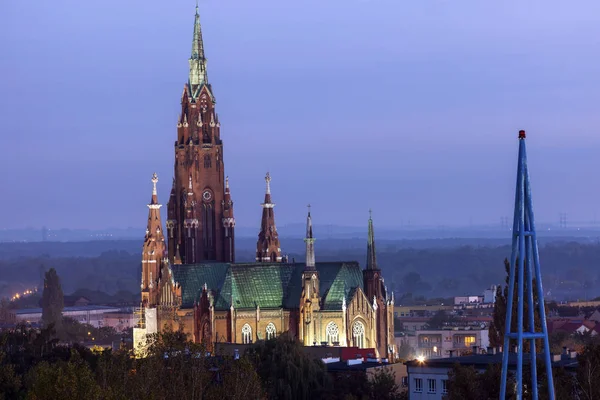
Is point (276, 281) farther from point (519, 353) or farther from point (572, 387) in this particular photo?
point (519, 353)

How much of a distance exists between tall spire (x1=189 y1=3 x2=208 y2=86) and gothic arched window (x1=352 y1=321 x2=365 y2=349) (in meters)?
27.7

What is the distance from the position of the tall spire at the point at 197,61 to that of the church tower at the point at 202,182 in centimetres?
97

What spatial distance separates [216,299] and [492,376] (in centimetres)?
6071

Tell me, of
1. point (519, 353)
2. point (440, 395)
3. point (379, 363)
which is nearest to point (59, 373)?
point (519, 353)

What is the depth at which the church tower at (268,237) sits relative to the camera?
163 metres

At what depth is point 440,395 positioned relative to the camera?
11638 centimetres

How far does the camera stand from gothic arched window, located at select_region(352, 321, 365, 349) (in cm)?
15188

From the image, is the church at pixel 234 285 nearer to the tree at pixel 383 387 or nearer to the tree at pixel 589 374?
the tree at pixel 383 387

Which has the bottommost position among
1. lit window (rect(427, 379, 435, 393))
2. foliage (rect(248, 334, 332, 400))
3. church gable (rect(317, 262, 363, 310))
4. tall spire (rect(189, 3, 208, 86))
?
lit window (rect(427, 379, 435, 393))

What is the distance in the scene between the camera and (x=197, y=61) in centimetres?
17012

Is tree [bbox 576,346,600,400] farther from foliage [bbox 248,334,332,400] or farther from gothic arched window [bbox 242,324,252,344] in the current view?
gothic arched window [bbox 242,324,252,344]

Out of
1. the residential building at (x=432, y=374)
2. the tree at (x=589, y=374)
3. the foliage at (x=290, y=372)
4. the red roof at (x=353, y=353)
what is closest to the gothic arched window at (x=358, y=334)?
the red roof at (x=353, y=353)

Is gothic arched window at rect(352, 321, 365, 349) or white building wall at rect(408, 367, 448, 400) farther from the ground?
gothic arched window at rect(352, 321, 365, 349)

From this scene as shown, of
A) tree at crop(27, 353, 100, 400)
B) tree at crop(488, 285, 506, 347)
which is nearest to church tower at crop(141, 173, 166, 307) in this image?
tree at crop(488, 285, 506, 347)
